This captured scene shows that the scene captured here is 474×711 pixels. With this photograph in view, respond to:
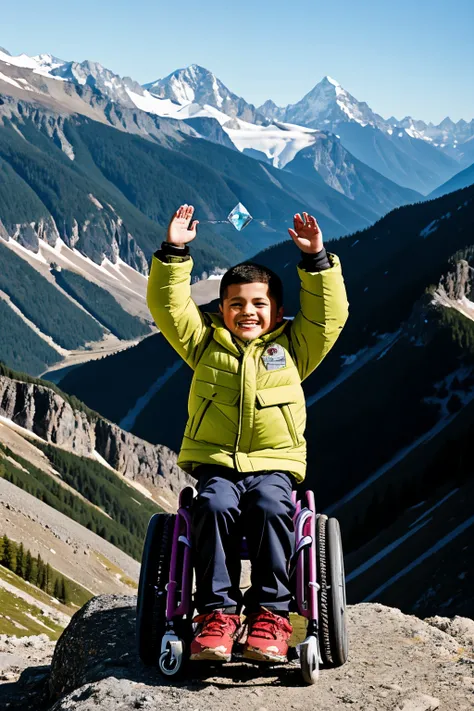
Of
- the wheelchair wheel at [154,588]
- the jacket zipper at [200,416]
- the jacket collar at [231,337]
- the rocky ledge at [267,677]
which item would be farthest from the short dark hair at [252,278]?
the rocky ledge at [267,677]

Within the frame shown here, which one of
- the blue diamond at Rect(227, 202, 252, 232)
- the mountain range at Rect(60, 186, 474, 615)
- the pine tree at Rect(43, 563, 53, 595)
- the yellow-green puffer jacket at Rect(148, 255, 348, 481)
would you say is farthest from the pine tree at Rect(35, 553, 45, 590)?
the yellow-green puffer jacket at Rect(148, 255, 348, 481)

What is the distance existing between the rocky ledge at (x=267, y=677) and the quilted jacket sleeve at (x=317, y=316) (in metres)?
3.99

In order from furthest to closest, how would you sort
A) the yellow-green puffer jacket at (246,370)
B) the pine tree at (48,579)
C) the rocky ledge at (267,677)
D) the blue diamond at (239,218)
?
the pine tree at (48,579) → the blue diamond at (239,218) → the yellow-green puffer jacket at (246,370) → the rocky ledge at (267,677)

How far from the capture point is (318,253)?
12.5 metres

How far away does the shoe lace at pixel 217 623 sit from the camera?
1112 centimetres

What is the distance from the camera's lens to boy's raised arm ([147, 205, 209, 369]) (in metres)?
12.4

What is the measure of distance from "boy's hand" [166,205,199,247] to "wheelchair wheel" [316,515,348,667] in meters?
4.29

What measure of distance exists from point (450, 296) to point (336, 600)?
598 ft

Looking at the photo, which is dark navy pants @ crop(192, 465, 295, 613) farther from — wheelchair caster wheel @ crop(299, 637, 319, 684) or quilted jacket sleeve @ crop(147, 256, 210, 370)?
quilted jacket sleeve @ crop(147, 256, 210, 370)

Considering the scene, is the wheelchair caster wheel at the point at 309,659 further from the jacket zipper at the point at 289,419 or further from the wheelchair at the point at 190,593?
the jacket zipper at the point at 289,419

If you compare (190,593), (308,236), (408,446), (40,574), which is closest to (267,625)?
(190,593)

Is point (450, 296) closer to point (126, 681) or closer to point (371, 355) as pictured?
point (371, 355)

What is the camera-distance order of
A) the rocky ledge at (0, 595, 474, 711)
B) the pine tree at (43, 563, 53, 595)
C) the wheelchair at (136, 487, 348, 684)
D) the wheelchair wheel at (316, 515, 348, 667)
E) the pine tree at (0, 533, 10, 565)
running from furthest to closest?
the pine tree at (0, 533, 10, 565), the pine tree at (43, 563, 53, 595), the wheelchair wheel at (316, 515, 348, 667), the wheelchair at (136, 487, 348, 684), the rocky ledge at (0, 595, 474, 711)

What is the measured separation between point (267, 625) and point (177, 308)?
427 cm
